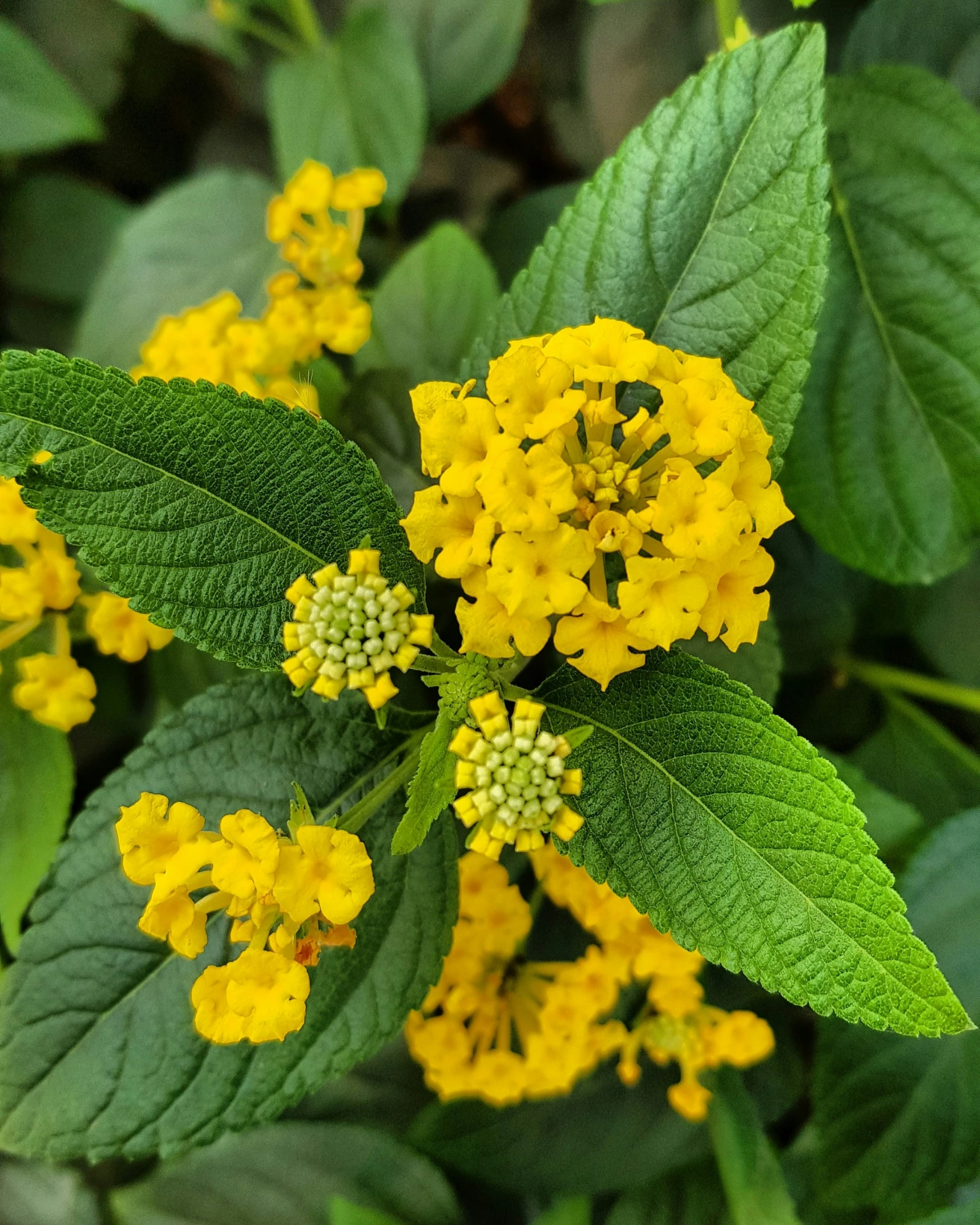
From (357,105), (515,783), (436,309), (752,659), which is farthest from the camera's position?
(357,105)

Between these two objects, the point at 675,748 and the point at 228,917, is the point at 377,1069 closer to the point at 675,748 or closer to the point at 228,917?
the point at 228,917

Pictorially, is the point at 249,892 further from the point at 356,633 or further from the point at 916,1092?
the point at 916,1092

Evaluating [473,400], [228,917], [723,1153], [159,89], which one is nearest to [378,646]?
[473,400]

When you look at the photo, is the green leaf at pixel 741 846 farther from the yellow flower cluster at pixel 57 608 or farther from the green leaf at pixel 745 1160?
the green leaf at pixel 745 1160

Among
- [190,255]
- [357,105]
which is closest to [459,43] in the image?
[357,105]

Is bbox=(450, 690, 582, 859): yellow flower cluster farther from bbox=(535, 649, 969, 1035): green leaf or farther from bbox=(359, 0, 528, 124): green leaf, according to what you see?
bbox=(359, 0, 528, 124): green leaf

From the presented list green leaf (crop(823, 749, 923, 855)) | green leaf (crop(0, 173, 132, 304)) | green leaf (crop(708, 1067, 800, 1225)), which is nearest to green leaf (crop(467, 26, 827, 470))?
green leaf (crop(823, 749, 923, 855))
